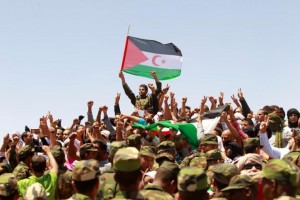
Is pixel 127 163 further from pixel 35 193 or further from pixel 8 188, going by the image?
pixel 8 188

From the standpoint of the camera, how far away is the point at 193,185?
4.08m

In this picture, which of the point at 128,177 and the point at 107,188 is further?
the point at 107,188

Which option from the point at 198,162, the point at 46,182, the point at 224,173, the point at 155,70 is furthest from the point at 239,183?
the point at 155,70

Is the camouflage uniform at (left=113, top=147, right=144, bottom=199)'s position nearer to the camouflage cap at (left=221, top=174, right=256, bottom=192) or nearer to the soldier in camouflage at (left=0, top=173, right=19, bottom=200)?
the camouflage cap at (left=221, top=174, right=256, bottom=192)

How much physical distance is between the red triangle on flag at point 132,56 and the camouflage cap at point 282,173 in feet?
38.9

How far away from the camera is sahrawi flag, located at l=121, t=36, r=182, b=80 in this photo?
15935mm

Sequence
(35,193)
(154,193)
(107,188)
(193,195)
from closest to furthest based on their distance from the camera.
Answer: (193,195), (154,193), (35,193), (107,188)

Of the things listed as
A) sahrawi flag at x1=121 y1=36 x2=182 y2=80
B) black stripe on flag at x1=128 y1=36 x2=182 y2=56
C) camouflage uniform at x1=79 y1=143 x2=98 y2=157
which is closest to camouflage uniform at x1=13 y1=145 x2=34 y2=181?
camouflage uniform at x1=79 y1=143 x2=98 y2=157

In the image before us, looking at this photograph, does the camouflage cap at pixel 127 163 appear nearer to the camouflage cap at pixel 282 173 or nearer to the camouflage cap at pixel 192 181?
the camouflage cap at pixel 192 181

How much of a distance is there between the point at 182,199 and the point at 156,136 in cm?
610

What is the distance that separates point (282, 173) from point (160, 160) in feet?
9.63

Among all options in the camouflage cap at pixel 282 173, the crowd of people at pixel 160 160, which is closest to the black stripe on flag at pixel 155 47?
the crowd of people at pixel 160 160

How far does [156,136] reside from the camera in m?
10.2

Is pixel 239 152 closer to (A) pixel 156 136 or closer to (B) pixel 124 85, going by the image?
(A) pixel 156 136
